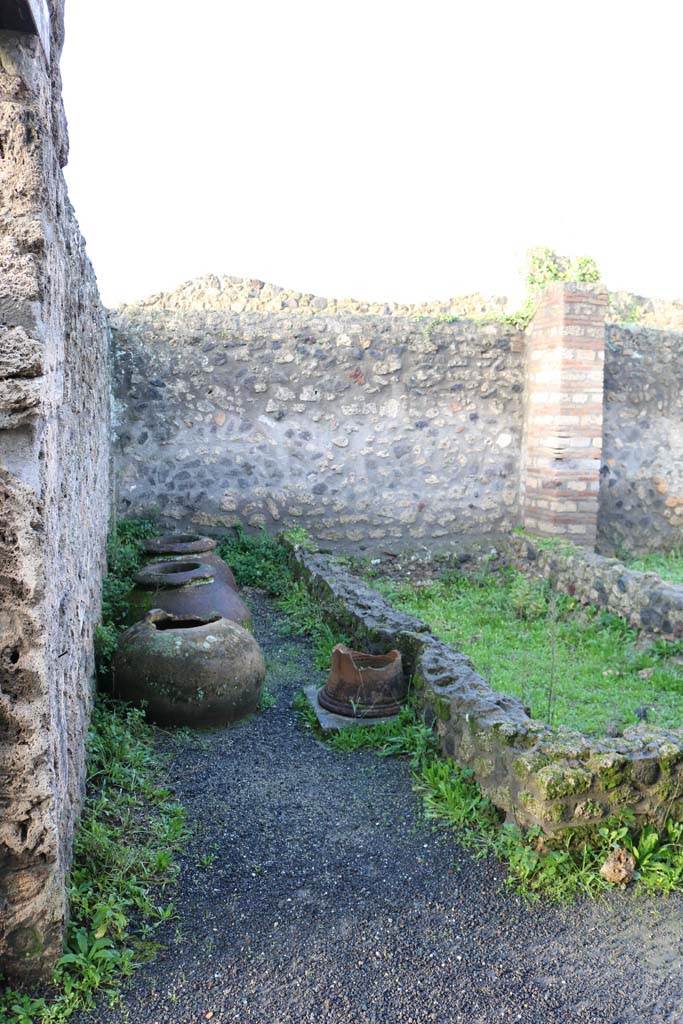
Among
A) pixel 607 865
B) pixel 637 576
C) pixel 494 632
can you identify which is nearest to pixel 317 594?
pixel 494 632

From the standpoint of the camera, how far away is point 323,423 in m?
7.98

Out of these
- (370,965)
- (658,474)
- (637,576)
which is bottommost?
(370,965)

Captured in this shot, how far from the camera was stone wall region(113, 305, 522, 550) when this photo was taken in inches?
302

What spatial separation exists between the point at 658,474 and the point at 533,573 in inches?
83.9

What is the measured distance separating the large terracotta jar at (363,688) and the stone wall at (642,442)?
4790 millimetres

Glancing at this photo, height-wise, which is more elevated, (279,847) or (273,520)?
(273,520)

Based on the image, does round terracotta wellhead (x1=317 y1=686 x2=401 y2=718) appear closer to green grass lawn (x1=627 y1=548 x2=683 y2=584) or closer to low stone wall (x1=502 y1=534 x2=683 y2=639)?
low stone wall (x1=502 y1=534 x2=683 y2=639)

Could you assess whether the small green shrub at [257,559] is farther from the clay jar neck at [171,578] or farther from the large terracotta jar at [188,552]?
the clay jar neck at [171,578]

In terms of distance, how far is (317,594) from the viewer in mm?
6254

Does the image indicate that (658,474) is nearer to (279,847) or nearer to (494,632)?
(494,632)

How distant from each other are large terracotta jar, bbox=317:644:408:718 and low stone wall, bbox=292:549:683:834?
1.22 ft

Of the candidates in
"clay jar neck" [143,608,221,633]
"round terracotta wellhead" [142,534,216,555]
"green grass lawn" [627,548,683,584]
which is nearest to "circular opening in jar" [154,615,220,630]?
"clay jar neck" [143,608,221,633]

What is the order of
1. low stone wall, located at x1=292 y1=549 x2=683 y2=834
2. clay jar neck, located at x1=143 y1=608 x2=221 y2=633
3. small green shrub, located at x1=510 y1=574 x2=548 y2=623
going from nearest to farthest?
low stone wall, located at x1=292 y1=549 x2=683 y2=834, clay jar neck, located at x1=143 y1=608 x2=221 y2=633, small green shrub, located at x1=510 y1=574 x2=548 y2=623

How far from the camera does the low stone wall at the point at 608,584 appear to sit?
5.69 m
